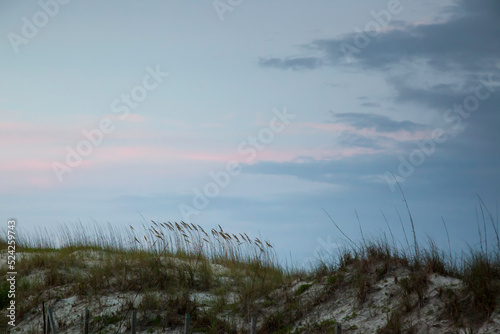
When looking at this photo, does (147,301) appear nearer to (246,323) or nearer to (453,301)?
(246,323)

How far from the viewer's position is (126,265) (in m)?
9.73

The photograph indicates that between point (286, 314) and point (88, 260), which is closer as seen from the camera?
point (286, 314)

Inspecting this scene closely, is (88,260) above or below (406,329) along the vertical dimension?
above

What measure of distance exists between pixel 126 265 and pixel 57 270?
191cm

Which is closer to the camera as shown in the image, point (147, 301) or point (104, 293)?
point (147, 301)

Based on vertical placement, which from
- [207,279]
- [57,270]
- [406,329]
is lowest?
[406,329]

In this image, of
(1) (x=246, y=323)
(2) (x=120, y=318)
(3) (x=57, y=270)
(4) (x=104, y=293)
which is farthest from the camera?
(3) (x=57, y=270)

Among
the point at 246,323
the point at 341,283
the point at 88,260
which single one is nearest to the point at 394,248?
the point at 341,283

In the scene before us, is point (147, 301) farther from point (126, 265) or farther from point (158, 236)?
point (158, 236)

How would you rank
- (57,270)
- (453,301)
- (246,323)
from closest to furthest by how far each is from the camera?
1. (453,301)
2. (246,323)
3. (57,270)

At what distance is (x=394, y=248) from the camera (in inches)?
325

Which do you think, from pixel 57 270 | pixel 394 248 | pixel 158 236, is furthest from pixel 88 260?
pixel 394 248

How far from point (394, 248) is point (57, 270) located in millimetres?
7200

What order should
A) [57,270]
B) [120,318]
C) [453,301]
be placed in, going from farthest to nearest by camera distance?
1. [57,270]
2. [120,318]
3. [453,301]
